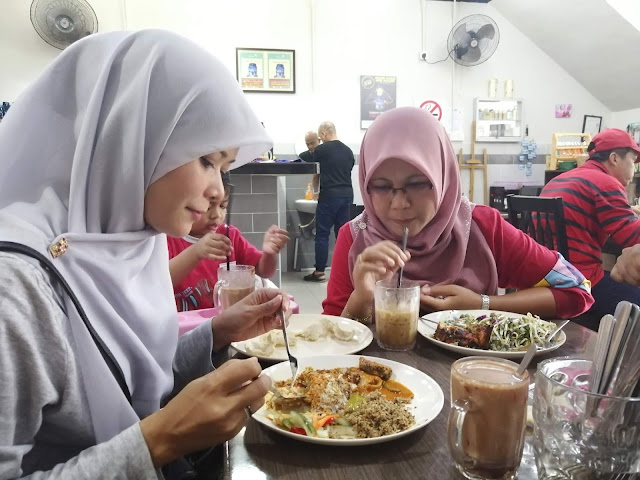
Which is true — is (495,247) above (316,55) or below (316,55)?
below

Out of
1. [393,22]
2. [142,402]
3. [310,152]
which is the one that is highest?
[393,22]

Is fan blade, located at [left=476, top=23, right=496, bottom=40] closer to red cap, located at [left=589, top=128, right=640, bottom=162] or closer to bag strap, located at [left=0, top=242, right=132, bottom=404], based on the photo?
red cap, located at [left=589, top=128, right=640, bottom=162]

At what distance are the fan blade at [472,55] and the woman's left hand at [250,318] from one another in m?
6.00

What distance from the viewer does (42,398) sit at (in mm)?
686

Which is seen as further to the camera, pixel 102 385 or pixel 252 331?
pixel 252 331

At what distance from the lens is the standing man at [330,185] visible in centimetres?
548

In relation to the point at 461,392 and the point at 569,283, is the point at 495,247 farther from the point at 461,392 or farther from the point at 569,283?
the point at 461,392

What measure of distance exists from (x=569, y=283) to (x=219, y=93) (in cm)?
139

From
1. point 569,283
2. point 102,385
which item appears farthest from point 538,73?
point 102,385

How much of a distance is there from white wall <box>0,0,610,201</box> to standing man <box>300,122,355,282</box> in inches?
27.4

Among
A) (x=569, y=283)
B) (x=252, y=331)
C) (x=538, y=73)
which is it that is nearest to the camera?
(x=252, y=331)

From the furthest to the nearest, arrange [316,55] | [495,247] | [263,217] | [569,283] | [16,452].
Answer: [316,55]
[263,217]
[495,247]
[569,283]
[16,452]

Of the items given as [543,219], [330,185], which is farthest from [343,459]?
[330,185]

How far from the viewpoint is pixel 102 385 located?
784mm
